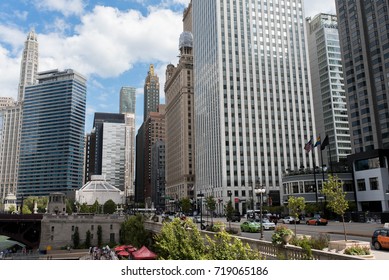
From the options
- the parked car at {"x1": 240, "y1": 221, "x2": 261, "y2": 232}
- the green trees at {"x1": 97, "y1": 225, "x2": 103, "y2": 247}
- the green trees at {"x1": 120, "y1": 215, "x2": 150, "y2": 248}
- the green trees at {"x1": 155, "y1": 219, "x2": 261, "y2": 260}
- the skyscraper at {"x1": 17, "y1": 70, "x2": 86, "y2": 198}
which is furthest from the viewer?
the green trees at {"x1": 97, "y1": 225, "x2": 103, "y2": 247}

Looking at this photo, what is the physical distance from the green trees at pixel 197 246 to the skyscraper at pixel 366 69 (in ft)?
239

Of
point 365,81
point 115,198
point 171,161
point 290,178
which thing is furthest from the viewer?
point 171,161

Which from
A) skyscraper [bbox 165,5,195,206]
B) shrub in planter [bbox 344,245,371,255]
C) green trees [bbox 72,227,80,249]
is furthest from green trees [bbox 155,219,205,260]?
skyscraper [bbox 165,5,195,206]

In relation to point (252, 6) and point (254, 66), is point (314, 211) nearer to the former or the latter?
point (254, 66)

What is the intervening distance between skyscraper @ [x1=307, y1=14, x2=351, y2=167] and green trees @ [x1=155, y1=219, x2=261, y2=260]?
107 meters

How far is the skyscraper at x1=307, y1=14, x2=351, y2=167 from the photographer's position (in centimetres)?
11981

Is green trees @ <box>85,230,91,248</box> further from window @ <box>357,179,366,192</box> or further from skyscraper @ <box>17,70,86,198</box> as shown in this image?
window @ <box>357,179,366,192</box>

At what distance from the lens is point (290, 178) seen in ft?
263

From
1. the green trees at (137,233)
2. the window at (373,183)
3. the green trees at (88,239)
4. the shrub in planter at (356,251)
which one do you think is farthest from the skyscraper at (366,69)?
the shrub in planter at (356,251)

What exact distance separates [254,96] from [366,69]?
98.6ft

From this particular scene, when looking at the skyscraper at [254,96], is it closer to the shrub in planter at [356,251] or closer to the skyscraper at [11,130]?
the skyscraper at [11,130]

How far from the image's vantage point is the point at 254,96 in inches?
4043
